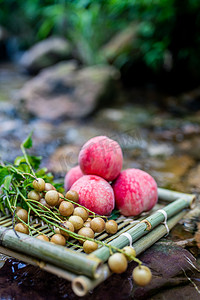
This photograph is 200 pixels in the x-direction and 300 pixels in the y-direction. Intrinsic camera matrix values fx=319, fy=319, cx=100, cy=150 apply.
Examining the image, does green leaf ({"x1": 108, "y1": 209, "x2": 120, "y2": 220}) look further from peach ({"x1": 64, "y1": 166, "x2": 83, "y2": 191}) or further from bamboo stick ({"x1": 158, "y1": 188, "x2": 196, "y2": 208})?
bamboo stick ({"x1": 158, "y1": 188, "x2": 196, "y2": 208})

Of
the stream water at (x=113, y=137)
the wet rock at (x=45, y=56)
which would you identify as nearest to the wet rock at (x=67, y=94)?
the stream water at (x=113, y=137)

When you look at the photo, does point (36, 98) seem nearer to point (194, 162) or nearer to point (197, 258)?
point (194, 162)

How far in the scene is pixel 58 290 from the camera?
141 centimetres

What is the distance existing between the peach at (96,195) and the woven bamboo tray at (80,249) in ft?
0.44

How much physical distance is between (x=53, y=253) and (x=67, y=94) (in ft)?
15.1

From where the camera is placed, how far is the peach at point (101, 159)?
189 cm

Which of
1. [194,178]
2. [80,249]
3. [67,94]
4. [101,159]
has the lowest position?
[194,178]

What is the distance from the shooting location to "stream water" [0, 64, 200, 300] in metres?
1.44

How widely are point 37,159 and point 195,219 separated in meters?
1.16

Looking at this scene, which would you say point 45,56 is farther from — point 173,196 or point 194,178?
point 173,196

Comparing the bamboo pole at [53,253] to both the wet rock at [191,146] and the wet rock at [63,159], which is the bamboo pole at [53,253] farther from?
the wet rock at [191,146]

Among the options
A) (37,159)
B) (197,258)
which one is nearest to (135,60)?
(37,159)

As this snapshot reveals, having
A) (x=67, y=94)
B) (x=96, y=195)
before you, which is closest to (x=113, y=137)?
(x=96, y=195)

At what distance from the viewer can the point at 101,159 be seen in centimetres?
188
